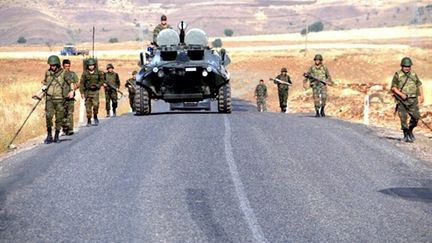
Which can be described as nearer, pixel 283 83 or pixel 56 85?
pixel 56 85

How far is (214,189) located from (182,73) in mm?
10841

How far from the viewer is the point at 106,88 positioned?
24969mm

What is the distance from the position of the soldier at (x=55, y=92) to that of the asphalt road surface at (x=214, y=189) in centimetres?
48

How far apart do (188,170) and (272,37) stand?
169421mm

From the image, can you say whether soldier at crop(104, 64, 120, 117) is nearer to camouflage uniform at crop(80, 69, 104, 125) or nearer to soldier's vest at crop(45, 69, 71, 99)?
camouflage uniform at crop(80, 69, 104, 125)

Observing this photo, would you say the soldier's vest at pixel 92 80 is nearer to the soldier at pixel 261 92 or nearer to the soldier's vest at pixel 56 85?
the soldier's vest at pixel 56 85

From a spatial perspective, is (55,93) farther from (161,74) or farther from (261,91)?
(261,91)

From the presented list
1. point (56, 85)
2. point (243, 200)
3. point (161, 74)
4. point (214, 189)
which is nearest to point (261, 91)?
point (161, 74)

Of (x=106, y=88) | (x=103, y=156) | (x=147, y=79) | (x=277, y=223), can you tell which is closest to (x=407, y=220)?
(x=277, y=223)

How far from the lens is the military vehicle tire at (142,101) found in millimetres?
22500

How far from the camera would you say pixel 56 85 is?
16969 millimetres

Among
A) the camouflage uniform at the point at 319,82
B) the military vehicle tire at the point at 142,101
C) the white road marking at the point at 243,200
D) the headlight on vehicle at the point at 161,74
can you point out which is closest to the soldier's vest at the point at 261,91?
the camouflage uniform at the point at 319,82

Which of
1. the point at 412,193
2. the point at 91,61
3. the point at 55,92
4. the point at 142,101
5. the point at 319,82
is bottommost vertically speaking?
the point at 412,193

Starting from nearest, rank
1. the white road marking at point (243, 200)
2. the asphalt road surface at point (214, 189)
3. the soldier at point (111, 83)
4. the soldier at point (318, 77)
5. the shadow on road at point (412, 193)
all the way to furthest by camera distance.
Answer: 1. the white road marking at point (243, 200)
2. the asphalt road surface at point (214, 189)
3. the shadow on road at point (412, 193)
4. the soldier at point (318, 77)
5. the soldier at point (111, 83)
